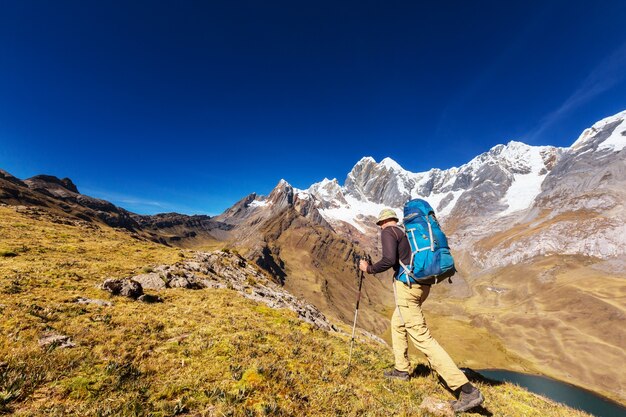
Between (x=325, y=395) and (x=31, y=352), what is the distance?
23.1 ft

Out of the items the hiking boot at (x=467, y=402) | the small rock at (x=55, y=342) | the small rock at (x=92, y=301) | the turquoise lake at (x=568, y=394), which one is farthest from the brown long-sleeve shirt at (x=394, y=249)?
the turquoise lake at (x=568, y=394)

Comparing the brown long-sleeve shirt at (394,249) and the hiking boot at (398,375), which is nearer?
the brown long-sleeve shirt at (394,249)

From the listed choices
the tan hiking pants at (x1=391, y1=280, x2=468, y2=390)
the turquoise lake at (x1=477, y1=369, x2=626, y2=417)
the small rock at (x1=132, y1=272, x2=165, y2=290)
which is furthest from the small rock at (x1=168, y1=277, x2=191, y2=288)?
the turquoise lake at (x1=477, y1=369, x2=626, y2=417)

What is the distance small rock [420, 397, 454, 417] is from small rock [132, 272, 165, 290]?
15.0 metres

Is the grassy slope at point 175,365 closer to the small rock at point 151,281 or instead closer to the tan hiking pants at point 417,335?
the tan hiking pants at point 417,335

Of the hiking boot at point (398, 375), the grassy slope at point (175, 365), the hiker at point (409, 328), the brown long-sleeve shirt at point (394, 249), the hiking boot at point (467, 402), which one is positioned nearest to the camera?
the grassy slope at point (175, 365)

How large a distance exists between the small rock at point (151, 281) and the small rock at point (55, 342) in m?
8.75

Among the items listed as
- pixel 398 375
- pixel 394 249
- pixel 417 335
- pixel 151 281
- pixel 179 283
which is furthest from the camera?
pixel 179 283

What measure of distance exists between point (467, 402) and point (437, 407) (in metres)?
0.89

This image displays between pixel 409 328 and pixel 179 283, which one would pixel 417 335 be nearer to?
pixel 409 328

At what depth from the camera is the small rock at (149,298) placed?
1333 cm

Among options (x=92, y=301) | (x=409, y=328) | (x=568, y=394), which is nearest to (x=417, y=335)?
(x=409, y=328)

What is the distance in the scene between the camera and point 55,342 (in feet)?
24.2

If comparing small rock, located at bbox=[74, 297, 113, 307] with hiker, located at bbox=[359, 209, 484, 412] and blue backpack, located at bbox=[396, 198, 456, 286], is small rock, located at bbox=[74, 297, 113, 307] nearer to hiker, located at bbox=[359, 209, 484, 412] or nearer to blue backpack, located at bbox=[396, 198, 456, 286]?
hiker, located at bbox=[359, 209, 484, 412]
